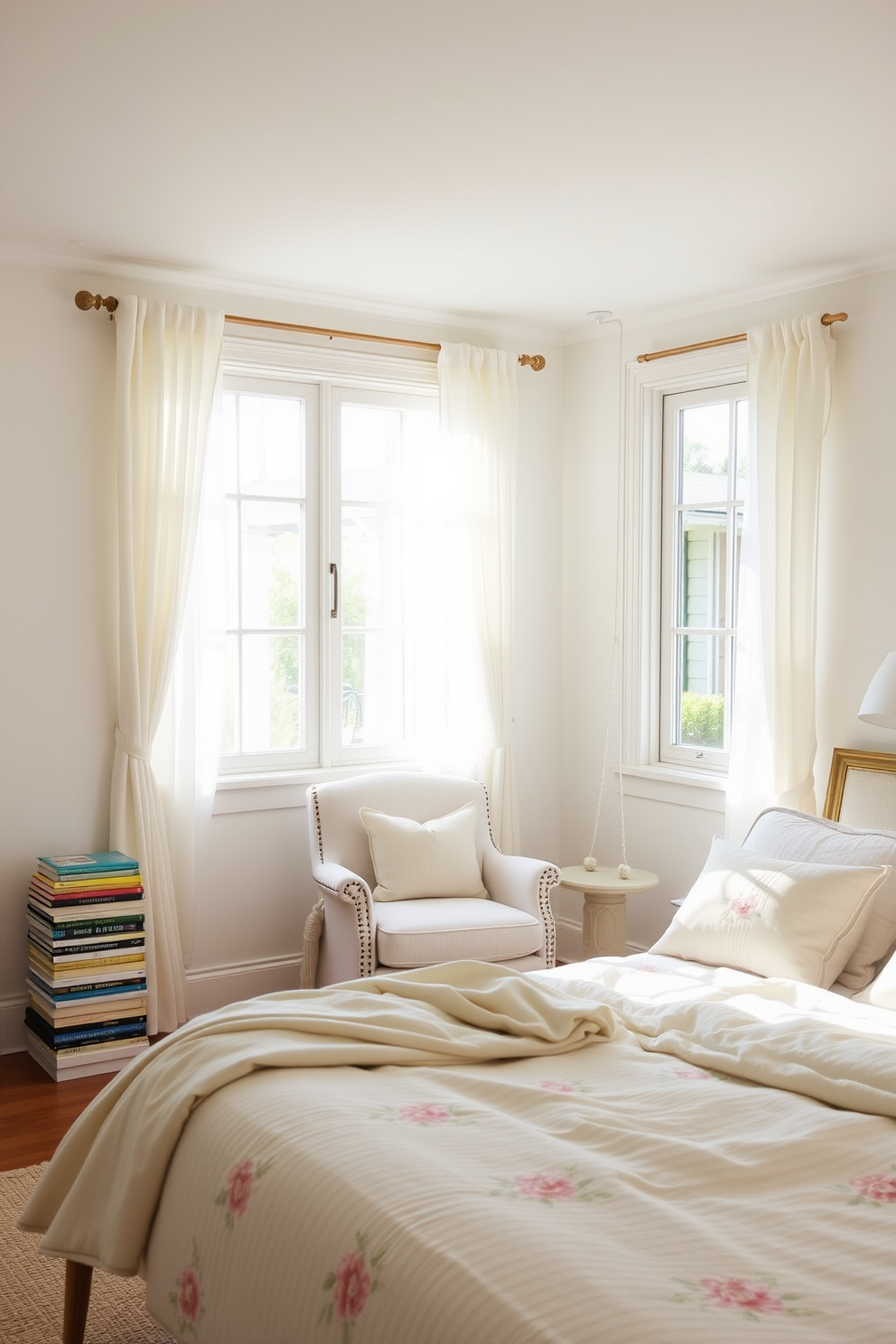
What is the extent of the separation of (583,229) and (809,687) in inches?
68.4

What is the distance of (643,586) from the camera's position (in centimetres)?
493

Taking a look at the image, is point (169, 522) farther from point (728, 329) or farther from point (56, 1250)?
point (56, 1250)

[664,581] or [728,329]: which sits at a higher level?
[728,329]

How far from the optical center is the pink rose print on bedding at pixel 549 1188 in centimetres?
177

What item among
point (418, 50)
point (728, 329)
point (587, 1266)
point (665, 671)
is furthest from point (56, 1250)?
point (728, 329)

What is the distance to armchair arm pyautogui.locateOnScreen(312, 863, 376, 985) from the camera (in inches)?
150

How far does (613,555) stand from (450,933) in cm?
195

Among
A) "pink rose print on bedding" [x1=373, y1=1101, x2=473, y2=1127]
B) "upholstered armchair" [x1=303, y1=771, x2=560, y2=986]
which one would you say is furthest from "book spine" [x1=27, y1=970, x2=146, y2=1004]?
"pink rose print on bedding" [x1=373, y1=1101, x2=473, y2=1127]

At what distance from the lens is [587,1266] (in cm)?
155

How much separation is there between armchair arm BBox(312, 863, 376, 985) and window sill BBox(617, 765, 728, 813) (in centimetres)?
142

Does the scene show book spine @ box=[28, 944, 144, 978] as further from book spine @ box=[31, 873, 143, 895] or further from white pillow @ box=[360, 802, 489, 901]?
white pillow @ box=[360, 802, 489, 901]

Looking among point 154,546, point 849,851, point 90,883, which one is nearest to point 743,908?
point 849,851

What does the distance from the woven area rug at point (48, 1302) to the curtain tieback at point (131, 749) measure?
164 cm

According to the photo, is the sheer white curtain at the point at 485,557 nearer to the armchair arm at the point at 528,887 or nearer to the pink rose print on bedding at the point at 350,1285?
the armchair arm at the point at 528,887
